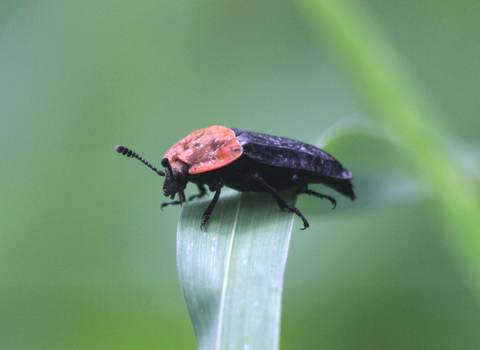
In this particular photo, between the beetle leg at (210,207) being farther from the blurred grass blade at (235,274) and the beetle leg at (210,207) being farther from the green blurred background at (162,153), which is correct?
the green blurred background at (162,153)

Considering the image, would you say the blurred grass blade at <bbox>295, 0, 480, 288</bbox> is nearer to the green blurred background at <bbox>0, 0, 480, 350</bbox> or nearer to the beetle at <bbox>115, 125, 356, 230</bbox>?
the green blurred background at <bbox>0, 0, 480, 350</bbox>

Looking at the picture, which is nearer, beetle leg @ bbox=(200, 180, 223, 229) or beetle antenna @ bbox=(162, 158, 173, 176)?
beetle leg @ bbox=(200, 180, 223, 229)

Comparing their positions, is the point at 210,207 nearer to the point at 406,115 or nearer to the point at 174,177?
the point at 174,177

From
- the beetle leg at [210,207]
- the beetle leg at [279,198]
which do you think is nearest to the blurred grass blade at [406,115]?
the beetle leg at [279,198]

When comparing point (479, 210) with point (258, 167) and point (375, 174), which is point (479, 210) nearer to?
point (375, 174)

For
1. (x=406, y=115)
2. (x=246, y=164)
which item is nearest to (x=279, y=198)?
(x=246, y=164)

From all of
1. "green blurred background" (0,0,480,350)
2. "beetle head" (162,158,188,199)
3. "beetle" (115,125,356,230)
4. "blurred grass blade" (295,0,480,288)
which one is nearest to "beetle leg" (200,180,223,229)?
"beetle" (115,125,356,230)
